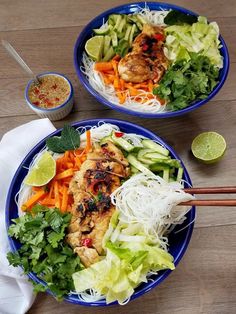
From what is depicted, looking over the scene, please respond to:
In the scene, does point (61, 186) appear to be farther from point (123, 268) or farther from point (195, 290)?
point (195, 290)

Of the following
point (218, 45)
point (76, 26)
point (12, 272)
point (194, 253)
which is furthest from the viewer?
point (76, 26)

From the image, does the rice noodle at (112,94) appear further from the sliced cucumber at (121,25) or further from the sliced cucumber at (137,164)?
the sliced cucumber at (137,164)

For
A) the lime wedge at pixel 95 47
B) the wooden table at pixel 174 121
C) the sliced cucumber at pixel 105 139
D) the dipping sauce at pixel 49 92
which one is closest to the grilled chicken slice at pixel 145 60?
the lime wedge at pixel 95 47

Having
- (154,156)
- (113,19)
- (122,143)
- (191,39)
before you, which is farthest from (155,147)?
(113,19)

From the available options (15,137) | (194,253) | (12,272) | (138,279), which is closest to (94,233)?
(138,279)

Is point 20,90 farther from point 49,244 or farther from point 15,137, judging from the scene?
point 49,244

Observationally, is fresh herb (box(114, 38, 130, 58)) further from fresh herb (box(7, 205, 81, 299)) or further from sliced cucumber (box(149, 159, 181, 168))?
fresh herb (box(7, 205, 81, 299))
